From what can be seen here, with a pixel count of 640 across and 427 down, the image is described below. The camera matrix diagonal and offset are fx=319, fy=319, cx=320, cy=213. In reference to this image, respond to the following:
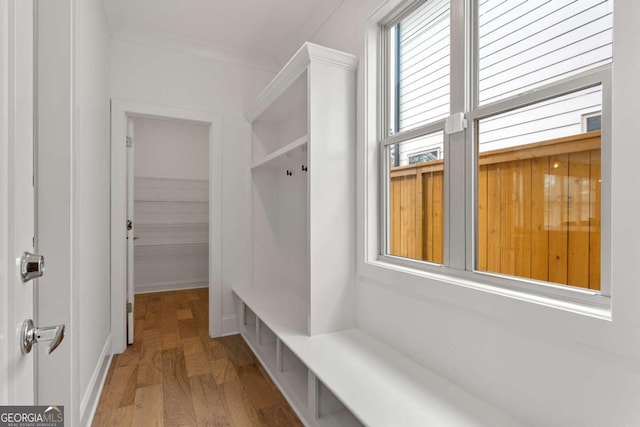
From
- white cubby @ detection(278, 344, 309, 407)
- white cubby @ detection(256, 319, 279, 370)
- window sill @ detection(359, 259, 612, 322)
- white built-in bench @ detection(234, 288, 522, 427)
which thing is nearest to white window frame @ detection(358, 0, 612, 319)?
window sill @ detection(359, 259, 612, 322)

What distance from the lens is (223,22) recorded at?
104 inches

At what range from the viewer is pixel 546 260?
1181mm

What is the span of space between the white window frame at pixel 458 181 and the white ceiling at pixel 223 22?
2.87 feet

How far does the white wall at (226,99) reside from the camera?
283 centimetres

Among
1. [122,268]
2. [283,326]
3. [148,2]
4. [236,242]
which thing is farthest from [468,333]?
[148,2]

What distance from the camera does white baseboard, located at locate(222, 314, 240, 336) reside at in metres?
3.04

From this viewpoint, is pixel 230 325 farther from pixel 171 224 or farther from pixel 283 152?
pixel 171 224

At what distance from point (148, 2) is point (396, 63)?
1.92 m

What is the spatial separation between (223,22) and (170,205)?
118 inches

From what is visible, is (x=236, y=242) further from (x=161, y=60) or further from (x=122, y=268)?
(x=161, y=60)

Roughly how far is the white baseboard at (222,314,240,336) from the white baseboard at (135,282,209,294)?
6.81ft

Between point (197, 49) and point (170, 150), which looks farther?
point (170, 150)

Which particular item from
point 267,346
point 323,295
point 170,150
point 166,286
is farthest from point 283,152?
point 166,286

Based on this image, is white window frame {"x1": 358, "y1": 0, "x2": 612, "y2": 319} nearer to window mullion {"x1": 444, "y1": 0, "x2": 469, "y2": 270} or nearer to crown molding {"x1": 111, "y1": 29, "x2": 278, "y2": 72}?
window mullion {"x1": 444, "y1": 0, "x2": 469, "y2": 270}
